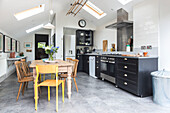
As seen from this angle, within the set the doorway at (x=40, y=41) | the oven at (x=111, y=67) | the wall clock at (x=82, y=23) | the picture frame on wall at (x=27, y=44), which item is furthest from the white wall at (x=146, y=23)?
the picture frame on wall at (x=27, y=44)

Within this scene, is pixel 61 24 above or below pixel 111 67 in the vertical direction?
above

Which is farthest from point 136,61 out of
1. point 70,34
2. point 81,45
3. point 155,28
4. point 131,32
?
point 70,34

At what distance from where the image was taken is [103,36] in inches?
243

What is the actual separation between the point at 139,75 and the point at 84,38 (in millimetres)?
4851

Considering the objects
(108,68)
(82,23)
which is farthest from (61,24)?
(108,68)

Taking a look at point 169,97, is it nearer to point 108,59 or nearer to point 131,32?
point 108,59

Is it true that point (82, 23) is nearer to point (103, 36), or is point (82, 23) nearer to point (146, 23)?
point (103, 36)

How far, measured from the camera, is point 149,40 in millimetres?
3293

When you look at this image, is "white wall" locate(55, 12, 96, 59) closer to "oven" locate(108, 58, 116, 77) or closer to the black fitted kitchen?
"oven" locate(108, 58, 116, 77)

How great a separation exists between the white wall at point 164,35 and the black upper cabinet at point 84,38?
452cm

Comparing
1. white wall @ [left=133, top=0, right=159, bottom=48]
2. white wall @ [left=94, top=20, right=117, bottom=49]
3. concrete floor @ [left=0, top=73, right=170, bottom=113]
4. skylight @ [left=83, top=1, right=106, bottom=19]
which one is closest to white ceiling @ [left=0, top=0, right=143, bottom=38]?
skylight @ [left=83, top=1, right=106, bottom=19]

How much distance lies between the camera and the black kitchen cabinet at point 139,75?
2818 mm

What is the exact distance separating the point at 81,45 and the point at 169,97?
5.27 metres

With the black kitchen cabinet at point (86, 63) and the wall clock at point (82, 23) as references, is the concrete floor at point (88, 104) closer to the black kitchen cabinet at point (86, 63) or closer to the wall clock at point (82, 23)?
the black kitchen cabinet at point (86, 63)
